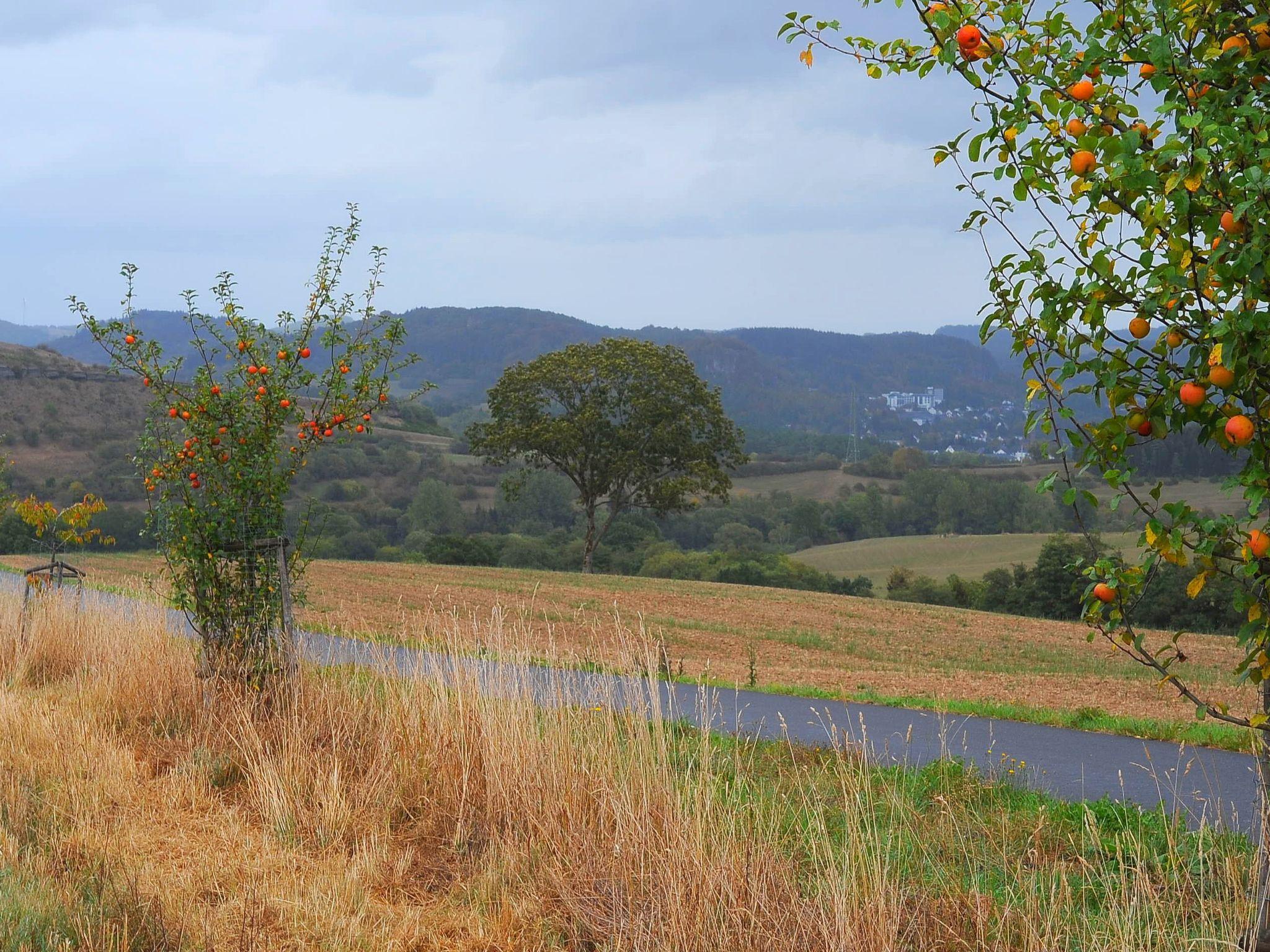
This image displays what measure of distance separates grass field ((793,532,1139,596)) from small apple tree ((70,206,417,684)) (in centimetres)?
5534

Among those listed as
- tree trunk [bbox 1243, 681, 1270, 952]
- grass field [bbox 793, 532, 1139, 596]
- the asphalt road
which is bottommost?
grass field [bbox 793, 532, 1139, 596]

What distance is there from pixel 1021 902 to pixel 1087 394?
2.18m

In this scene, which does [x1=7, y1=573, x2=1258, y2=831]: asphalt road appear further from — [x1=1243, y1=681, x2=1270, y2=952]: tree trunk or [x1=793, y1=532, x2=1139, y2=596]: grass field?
[x1=793, y1=532, x2=1139, y2=596]: grass field

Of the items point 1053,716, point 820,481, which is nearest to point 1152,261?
point 1053,716

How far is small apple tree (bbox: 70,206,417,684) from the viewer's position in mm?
7684

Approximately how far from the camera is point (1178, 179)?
255 cm

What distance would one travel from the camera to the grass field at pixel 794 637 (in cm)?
1027

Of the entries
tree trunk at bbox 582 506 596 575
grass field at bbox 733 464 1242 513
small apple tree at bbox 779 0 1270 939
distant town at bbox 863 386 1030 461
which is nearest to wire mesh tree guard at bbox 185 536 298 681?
small apple tree at bbox 779 0 1270 939

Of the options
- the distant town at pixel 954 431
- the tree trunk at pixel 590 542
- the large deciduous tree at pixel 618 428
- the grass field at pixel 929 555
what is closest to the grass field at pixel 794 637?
the large deciduous tree at pixel 618 428

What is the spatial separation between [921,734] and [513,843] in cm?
497

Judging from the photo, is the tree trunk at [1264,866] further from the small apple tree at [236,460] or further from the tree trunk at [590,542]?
the tree trunk at [590,542]

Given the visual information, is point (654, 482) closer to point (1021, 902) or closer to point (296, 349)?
point (296, 349)

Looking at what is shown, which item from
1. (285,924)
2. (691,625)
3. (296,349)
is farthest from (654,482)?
(285,924)

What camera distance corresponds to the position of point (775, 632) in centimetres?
2469
